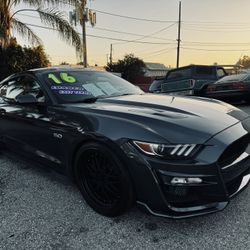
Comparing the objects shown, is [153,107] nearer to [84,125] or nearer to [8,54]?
[84,125]

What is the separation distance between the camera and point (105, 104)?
2.97 meters

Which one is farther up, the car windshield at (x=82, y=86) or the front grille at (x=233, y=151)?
the car windshield at (x=82, y=86)

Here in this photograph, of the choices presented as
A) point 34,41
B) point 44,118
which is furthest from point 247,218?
point 34,41

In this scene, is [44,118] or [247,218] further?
[44,118]

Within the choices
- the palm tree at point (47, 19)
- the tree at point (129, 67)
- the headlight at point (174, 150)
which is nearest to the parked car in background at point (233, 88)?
the palm tree at point (47, 19)

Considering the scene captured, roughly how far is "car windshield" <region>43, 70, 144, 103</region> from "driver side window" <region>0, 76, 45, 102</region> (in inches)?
7.1

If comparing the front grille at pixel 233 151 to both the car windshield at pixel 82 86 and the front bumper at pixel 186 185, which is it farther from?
the car windshield at pixel 82 86

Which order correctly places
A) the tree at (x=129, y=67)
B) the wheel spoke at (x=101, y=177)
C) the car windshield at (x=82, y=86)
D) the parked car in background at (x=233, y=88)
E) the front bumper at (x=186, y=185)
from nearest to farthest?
the front bumper at (x=186, y=185) < the wheel spoke at (x=101, y=177) < the car windshield at (x=82, y=86) < the parked car in background at (x=233, y=88) < the tree at (x=129, y=67)

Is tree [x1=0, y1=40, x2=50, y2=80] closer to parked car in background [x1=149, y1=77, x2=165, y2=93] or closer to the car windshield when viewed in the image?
parked car in background [x1=149, y1=77, x2=165, y2=93]

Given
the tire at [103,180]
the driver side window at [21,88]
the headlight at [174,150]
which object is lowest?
the tire at [103,180]

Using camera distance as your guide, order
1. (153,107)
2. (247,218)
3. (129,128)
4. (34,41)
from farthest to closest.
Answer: (34,41) → (153,107) → (247,218) → (129,128)

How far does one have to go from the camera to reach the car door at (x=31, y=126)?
306 cm

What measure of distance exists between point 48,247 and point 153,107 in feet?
4.97

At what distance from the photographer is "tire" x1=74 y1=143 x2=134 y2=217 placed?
7.88 ft
